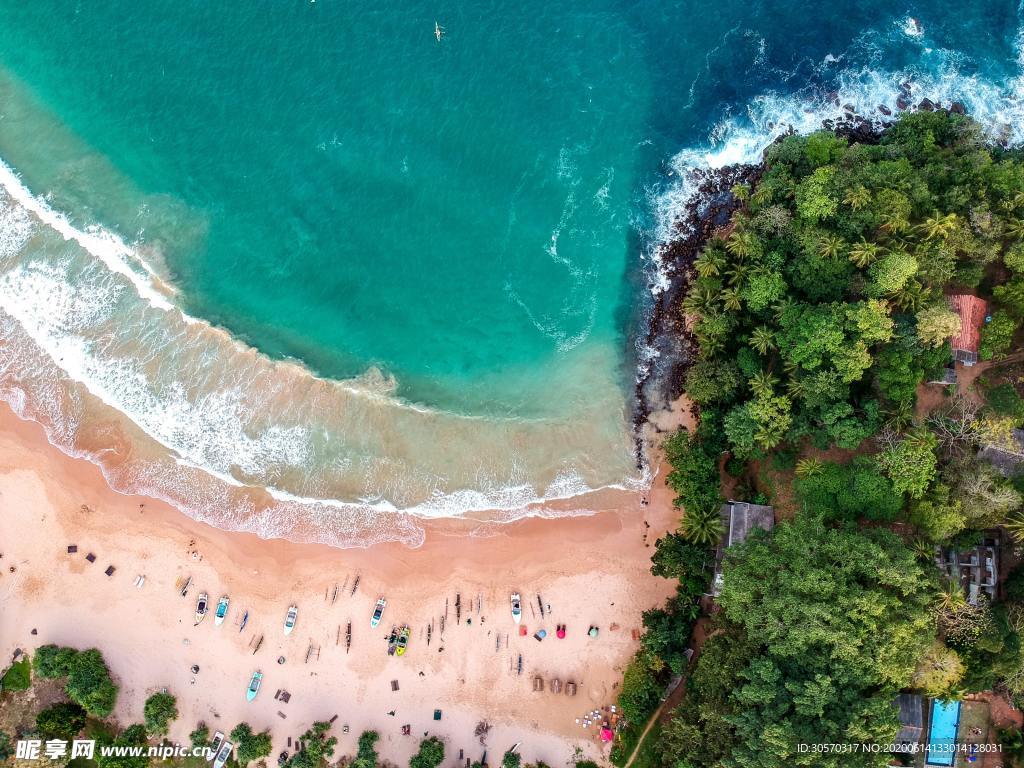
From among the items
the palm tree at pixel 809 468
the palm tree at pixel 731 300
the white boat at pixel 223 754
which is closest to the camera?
the palm tree at pixel 809 468

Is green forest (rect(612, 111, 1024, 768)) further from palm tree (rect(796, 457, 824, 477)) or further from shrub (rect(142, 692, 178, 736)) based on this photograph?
shrub (rect(142, 692, 178, 736))

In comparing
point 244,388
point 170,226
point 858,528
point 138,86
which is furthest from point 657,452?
point 138,86

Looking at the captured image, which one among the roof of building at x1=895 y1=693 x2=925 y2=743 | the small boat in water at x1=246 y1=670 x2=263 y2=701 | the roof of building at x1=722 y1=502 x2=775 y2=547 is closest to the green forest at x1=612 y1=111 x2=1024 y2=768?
the roof of building at x1=722 y1=502 x2=775 y2=547

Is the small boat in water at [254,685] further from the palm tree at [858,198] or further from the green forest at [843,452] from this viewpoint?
the palm tree at [858,198]

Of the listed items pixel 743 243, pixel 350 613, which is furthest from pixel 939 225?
pixel 350 613

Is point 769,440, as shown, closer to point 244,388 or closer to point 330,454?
point 330,454

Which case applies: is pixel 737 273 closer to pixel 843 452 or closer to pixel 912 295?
pixel 912 295

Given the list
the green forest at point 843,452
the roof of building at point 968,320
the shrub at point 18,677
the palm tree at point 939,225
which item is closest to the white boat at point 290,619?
the shrub at point 18,677
